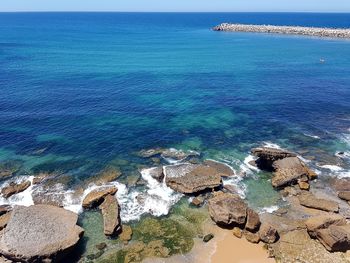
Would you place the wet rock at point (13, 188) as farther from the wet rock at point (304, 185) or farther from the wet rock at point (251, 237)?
the wet rock at point (304, 185)

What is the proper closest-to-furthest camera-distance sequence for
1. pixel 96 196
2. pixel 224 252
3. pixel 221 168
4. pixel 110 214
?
pixel 224 252 → pixel 110 214 → pixel 96 196 → pixel 221 168

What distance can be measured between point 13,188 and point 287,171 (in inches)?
1493

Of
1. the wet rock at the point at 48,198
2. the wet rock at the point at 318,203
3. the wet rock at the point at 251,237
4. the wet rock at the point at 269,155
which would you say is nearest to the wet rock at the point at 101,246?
the wet rock at the point at 48,198

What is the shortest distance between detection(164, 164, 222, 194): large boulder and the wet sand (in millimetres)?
8853

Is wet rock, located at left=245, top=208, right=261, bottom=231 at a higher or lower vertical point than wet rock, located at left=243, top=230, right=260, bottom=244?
higher

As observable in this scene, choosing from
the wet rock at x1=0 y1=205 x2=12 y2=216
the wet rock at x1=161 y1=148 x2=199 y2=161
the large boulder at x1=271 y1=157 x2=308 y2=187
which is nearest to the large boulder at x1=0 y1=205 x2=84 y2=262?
the wet rock at x1=0 y1=205 x2=12 y2=216

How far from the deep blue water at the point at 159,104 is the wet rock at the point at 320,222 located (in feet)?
62.1

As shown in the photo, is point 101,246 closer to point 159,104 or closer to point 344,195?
point 344,195

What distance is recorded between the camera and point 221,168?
168 feet

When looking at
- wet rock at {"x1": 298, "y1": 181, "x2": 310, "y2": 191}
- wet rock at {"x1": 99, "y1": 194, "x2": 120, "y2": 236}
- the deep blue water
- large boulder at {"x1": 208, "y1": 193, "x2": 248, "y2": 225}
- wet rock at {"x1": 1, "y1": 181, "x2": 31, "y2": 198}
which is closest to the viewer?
wet rock at {"x1": 99, "y1": 194, "x2": 120, "y2": 236}

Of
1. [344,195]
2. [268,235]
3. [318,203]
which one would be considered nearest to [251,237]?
[268,235]

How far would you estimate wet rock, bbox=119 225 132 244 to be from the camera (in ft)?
121

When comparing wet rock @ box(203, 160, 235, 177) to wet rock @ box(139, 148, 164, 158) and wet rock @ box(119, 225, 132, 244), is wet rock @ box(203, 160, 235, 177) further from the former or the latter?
wet rock @ box(119, 225, 132, 244)

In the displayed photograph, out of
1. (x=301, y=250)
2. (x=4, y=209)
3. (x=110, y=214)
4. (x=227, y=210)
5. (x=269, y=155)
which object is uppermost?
(x=269, y=155)
